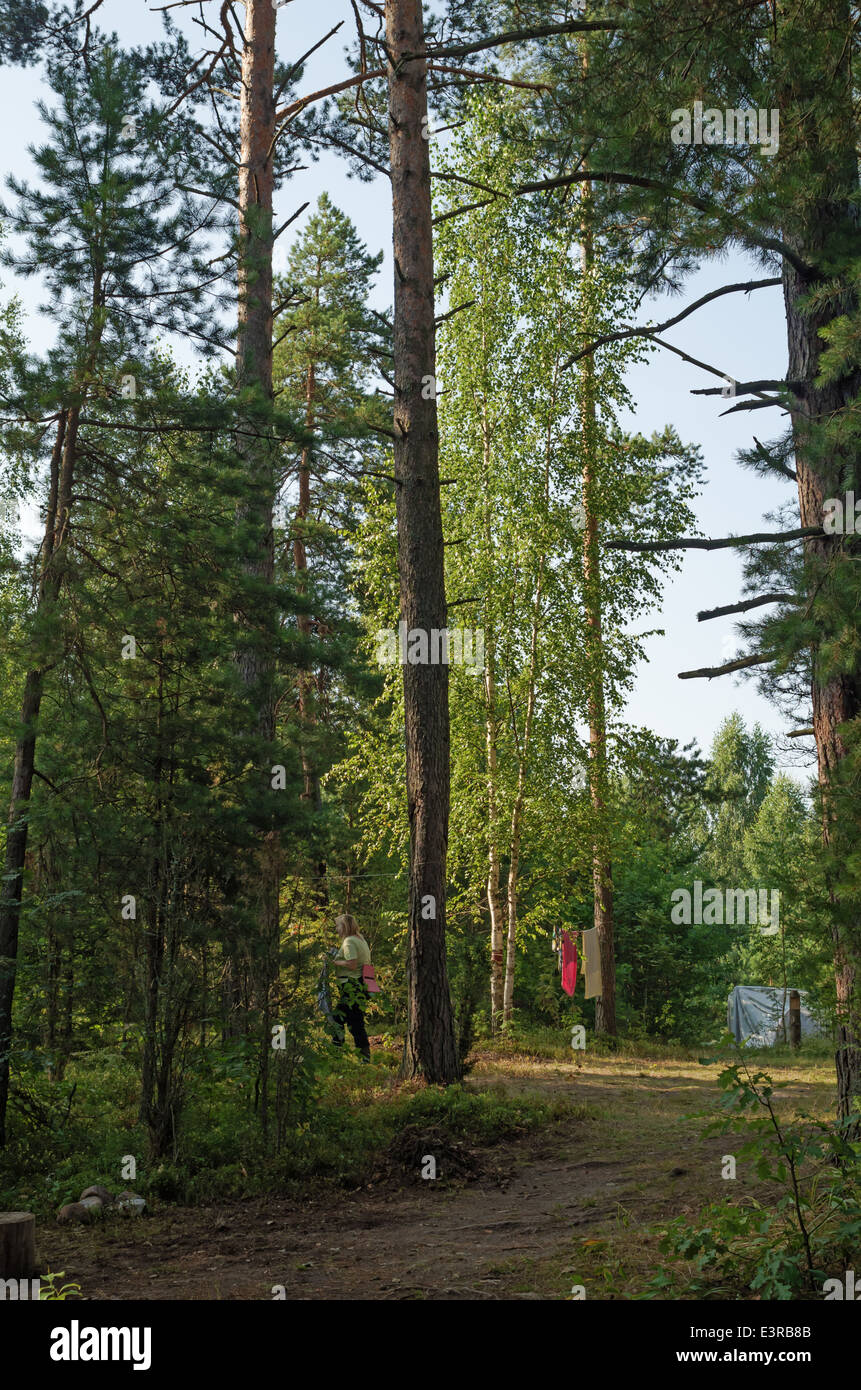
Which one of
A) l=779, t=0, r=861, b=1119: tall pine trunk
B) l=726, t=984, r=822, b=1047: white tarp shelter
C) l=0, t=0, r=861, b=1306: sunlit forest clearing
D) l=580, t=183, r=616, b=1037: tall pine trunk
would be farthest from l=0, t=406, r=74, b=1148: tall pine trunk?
l=726, t=984, r=822, b=1047: white tarp shelter

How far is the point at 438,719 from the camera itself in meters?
9.91

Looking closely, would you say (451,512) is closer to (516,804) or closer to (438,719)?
(516,804)

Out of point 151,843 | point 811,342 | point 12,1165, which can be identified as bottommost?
point 12,1165

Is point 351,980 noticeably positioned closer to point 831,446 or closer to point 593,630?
point 831,446

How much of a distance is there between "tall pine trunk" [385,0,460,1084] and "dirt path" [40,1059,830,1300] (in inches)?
60.4

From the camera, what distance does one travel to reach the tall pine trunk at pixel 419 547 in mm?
9336

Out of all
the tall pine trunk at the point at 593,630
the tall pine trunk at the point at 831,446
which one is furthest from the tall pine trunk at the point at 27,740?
the tall pine trunk at the point at 593,630

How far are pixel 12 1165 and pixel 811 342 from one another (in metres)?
6.88

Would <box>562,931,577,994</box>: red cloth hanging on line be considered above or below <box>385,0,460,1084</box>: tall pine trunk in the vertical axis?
below

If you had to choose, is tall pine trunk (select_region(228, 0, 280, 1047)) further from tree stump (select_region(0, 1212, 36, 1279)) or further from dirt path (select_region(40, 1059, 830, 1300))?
tree stump (select_region(0, 1212, 36, 1279))

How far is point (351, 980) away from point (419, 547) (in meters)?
3.73

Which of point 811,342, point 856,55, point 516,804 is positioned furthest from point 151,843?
point 516,804

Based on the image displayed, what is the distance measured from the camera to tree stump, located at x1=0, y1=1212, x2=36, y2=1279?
4586mm

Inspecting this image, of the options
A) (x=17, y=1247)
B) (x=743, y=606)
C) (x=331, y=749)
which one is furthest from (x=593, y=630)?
(x=17, y=1247)
